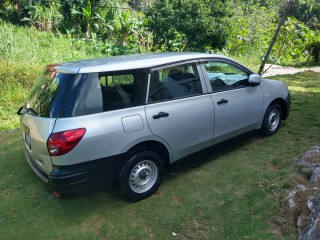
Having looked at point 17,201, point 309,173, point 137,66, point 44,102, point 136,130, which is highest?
point 137,66

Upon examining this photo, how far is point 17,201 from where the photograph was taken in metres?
3.98

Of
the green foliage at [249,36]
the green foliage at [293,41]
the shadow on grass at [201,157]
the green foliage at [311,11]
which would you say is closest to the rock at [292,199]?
the shadow on grass at [201,157]

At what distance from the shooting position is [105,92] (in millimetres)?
Result: 3453

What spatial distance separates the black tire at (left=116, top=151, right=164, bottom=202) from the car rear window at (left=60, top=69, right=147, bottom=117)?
0.64 metres

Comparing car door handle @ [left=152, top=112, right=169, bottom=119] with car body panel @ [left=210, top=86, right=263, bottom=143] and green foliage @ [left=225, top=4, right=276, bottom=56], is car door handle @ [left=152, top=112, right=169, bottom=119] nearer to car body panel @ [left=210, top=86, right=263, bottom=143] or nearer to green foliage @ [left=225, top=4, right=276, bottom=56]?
car body panel @ [left=210, top=86, right=263, bottom=143]

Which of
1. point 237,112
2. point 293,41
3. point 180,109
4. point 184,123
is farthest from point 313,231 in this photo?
point 293,41

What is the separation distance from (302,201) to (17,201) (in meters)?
3.42

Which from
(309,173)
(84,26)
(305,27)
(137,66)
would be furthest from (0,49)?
(305,27)

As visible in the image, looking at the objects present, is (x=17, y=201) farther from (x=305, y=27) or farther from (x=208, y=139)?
(x=305, y=27)

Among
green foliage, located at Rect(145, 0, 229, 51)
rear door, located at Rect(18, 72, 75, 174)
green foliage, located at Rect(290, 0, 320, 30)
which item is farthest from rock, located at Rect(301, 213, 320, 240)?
green foliage, located at Rect(145, 0, 229, 51)

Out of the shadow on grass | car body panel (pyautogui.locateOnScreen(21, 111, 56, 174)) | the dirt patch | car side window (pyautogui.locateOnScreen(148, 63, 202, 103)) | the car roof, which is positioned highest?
the car roof

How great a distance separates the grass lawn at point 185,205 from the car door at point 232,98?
0.50 m

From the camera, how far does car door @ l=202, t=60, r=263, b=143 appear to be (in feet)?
14.5

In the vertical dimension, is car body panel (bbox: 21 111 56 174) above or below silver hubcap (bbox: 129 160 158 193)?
above
